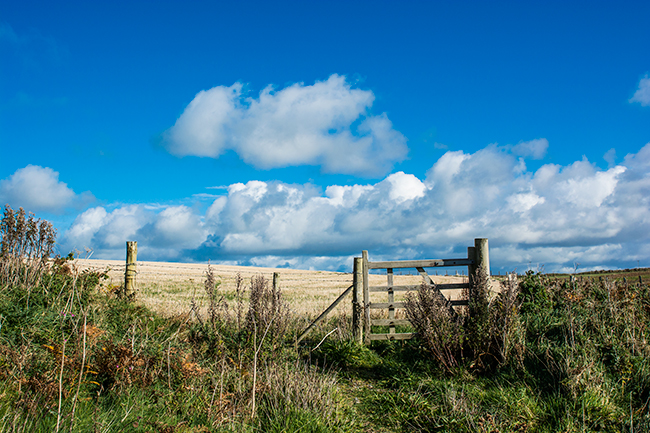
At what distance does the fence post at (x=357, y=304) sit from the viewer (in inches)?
344

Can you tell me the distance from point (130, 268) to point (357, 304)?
5690mm

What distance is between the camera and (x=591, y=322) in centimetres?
726

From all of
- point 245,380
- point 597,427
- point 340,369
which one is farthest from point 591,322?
point 245,380

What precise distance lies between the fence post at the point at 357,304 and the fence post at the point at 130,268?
5313mm

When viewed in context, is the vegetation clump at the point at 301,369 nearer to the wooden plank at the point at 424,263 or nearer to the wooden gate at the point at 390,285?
the wooden gate at the point at 390,285

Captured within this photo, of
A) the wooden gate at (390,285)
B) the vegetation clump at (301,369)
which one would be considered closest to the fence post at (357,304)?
the wooden gate at (390,285)

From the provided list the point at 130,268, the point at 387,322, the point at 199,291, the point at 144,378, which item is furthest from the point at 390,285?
the point at 199,291

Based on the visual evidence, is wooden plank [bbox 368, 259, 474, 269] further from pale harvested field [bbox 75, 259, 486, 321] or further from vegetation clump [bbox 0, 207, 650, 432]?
pale harvested field [bbox 75, 259, 486, 321]

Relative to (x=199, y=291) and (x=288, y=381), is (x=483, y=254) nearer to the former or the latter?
(x=288, y=381)

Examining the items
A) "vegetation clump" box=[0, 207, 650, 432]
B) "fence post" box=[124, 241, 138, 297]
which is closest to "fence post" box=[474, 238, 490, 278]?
"vegetation clump" box=[0, 207, 650, 432]

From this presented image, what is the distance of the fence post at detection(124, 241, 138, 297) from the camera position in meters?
9.91

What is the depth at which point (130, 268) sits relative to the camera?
10.2 m

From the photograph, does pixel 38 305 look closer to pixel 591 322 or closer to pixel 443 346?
pixel 443 346

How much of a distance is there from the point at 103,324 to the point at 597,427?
7.36 m
